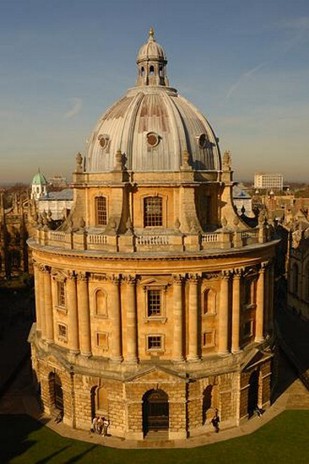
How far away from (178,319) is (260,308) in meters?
7.70

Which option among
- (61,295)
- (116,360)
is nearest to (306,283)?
(116,360)

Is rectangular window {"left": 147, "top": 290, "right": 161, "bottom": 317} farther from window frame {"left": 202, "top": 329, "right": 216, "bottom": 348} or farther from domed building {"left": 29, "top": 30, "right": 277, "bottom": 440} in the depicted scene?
window frame {"left": 202, "top": 329, "right": 216, "bottom": 348}

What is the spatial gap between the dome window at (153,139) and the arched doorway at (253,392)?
64.8 feet

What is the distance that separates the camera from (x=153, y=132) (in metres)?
35.5

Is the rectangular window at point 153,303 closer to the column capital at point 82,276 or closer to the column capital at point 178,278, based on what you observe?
the column capital at point 178,278

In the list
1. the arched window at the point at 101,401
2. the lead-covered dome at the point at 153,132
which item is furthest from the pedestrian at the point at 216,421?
the lead-covered dome at the point at 153,132

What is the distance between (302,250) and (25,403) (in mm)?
37881

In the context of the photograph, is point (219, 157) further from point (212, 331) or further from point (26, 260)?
point (26, 260)

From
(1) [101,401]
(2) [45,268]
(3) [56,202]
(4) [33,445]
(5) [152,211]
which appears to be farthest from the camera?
(3) [56,202]

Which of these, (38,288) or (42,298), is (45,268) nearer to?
(38,288)

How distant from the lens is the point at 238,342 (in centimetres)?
3538

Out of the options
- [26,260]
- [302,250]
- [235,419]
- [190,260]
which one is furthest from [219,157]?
[26,260]

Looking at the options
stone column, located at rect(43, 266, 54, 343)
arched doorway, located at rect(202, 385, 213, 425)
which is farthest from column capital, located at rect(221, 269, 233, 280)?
stone column, located at rect(43, 266, 54, 343)

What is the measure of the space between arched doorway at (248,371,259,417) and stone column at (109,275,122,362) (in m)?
11.2
